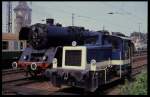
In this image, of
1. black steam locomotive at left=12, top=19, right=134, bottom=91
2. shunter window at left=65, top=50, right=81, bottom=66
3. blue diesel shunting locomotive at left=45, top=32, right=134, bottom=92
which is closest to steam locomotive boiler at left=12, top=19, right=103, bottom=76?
black steam locomotive at left=12, top=19, right=134, bottom=91

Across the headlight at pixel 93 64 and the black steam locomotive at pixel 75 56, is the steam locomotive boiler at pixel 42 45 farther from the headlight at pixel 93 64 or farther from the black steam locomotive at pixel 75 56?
the headlight at pixel 93 64

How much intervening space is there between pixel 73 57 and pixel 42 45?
385 cm

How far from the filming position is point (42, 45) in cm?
1559

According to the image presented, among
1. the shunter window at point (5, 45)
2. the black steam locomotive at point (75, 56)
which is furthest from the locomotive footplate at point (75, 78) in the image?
the shunter window at point (5, 45)

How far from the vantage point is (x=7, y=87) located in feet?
41.7

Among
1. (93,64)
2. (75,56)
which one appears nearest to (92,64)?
(93,64)

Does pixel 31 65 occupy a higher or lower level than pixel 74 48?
lower

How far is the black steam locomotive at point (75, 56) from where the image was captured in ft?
38.1

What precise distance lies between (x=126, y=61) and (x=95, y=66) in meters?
4.27

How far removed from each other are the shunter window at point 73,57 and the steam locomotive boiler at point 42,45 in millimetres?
2575

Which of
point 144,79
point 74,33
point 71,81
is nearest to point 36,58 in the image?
point 74,33

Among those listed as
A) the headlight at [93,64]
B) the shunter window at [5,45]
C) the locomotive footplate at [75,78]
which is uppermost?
the shunter window at [5,45]

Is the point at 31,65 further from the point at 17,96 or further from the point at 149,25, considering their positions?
the point at 149,25

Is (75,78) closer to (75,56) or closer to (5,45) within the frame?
(75,56)
